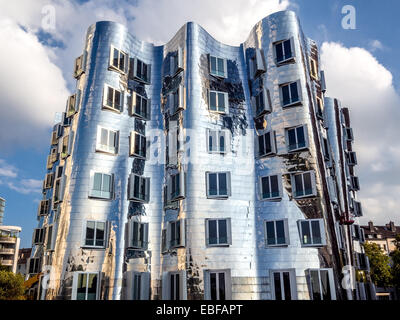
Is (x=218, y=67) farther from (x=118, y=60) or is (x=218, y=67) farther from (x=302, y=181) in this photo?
(x=302, y=181)

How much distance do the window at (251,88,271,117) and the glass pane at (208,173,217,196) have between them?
25.1 ft

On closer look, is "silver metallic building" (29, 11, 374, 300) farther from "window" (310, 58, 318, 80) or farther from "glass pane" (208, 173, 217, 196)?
"window" (310, 58, 318, 80)

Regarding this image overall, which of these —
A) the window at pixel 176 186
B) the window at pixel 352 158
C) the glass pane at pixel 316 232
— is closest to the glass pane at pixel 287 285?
the glass pane at pixel 316 232

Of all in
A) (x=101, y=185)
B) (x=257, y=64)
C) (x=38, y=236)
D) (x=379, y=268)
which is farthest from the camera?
(x=379, y=268)

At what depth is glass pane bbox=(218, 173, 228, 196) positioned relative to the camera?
30.7m

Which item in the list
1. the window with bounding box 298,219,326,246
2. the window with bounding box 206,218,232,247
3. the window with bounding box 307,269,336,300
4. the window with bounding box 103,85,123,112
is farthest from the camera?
the window with bounding box 103,85,123,112

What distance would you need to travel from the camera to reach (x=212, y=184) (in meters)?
30.8

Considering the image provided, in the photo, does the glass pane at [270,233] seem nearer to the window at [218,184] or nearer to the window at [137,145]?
the window at [218,184]

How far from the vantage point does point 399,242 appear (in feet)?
211

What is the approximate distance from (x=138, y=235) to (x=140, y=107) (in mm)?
12122

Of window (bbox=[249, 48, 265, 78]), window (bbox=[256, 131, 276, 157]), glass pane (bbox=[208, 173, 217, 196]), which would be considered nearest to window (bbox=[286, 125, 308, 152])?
window (bbox=[256, 131, 276, 157])

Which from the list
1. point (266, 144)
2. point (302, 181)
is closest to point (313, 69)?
point (266, 144)

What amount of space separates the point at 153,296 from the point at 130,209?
7.36 metres
